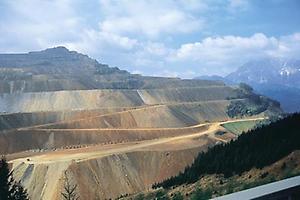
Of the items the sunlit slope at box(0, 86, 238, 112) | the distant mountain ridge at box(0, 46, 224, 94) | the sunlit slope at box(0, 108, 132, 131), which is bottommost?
the sunlit slope at box(0, 108, 132, 131)

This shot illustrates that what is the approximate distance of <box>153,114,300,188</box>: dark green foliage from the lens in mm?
7016

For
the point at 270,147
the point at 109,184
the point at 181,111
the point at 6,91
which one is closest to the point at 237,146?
the point at 270,147

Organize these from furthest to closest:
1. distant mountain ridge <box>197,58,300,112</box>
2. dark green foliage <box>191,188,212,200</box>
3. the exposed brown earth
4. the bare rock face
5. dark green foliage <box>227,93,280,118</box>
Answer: distant mountain ridge <box>197,58,300,112</box> < dark green foliage <box>227,93,280,118</box> < the bare rock face < the exposed brown earth < dark green foliage <box>191,188,212,200</box>

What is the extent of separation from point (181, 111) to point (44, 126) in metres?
12.1

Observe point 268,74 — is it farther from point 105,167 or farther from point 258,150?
point 258,150

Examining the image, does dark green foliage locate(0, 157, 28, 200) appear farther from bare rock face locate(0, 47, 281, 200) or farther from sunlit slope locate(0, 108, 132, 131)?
sunlit slope locate(0, 108, 132, 131)

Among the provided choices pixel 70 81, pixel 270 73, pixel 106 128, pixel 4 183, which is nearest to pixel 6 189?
pixel 4 183

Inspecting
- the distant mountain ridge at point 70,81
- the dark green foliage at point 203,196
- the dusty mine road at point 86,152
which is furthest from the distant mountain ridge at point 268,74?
the dark green foliage at point 203,196

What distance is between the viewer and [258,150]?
8.40 meters

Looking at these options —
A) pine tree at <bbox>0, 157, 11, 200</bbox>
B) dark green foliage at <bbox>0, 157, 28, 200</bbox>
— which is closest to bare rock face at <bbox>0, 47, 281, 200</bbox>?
dark green foliage at <bbox>0, 157, 28, 200</bbox>

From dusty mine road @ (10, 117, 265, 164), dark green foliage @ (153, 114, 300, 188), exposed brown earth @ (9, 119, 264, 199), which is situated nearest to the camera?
dark green foliage @ (153, 114, 300, 188)

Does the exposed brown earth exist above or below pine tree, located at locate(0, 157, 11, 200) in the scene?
below

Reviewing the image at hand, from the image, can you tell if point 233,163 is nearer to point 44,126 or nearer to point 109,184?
point 109,184

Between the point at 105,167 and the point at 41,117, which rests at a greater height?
the point at 41,117
